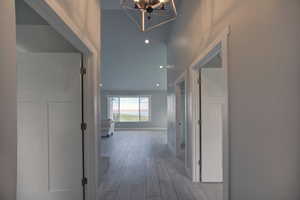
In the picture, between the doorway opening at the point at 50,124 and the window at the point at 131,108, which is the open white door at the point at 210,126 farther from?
the window at the point at 131,108

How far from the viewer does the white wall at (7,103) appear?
729 mm

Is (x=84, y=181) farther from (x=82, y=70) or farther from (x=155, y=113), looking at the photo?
(x=155, y=113)

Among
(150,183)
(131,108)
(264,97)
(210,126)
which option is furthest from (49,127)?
(131,108)

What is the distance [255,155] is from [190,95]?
75.9 inches

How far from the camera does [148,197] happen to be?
259 cm

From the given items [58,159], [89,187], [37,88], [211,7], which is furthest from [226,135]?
[37,88]

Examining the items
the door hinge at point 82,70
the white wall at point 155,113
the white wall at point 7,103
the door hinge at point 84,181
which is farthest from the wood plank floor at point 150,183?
the white wall at point 155,113

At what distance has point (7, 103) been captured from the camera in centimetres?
76

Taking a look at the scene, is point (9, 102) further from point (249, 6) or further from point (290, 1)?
point (249, 6)

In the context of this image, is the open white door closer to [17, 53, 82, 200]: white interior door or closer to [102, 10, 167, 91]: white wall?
[17, 53, 82, 200]: white interior door

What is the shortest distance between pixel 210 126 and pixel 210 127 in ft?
0.06

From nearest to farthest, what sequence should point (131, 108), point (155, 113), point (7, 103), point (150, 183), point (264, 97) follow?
point (7, 103), point (264, 97), point (150, 183), point (155, 113), point (131, 108)

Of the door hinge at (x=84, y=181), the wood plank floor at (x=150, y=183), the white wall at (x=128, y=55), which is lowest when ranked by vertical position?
the wood plank floor at (x=150, y=183)

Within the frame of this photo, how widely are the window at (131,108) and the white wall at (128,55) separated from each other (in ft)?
2.76
